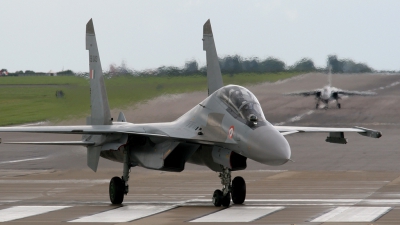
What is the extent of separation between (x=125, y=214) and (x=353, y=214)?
4.07 metres

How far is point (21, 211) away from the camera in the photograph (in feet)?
51.5

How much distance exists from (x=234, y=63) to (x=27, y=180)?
12660 millimetres

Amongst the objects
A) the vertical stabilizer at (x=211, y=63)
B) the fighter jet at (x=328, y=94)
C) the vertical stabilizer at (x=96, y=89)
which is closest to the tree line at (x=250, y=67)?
the fighter jet at (x=328, y=94)

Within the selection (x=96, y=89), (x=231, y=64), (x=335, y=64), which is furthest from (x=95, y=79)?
(x=335, y=64)

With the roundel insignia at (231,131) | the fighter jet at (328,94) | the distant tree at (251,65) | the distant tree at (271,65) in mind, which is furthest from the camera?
the fighter jet at (328,94)

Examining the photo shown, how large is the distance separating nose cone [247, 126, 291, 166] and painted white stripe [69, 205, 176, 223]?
2.29 meters

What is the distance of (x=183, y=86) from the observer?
2945 centimetres

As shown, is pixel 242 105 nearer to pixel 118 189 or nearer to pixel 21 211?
pixel 118 189

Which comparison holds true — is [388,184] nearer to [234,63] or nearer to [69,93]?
[69,93]

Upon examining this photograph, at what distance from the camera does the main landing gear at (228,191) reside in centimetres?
1589

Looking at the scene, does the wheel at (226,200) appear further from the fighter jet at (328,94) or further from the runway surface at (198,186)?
Result: the fighter jet at (328,94)

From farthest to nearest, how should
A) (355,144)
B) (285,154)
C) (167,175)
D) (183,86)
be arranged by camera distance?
(355,144)
(183,86)
(167,175)
(285,154)

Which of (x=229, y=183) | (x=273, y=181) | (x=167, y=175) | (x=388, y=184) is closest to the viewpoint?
(x=229, y=183)

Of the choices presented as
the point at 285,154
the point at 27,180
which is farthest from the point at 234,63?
the point at 285,154
